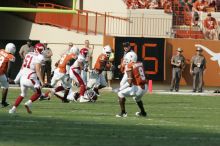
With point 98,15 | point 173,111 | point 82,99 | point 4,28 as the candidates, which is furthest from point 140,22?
point 173,111

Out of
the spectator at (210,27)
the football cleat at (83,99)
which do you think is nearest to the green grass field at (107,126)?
the football cleat at (83,99)

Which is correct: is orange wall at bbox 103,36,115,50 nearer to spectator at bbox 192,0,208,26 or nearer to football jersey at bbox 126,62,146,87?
spectator at bbox 192,0,208,26

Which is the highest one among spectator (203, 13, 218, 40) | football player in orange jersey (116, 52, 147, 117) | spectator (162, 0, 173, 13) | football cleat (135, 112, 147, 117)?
spectator (162, 0, 173, 13)

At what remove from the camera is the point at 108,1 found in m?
36.9

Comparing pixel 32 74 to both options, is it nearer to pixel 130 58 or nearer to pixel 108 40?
pixel 130 58

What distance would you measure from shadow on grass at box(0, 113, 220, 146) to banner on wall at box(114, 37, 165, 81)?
54.3ft

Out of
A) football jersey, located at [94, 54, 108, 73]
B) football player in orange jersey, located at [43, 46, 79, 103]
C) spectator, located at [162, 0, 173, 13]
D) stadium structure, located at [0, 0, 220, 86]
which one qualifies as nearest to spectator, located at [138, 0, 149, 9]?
stadium structure, located at [0, 0, 220, 86]

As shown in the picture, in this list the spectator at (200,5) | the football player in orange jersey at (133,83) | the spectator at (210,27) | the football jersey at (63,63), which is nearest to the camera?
the football player in orange jersey at (133,83)

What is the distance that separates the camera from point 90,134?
14.5m

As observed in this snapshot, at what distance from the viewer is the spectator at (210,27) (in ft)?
117

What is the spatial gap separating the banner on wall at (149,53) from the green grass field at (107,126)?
965cm

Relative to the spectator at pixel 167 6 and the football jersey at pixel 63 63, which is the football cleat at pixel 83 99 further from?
the spectator at pixel 167 6

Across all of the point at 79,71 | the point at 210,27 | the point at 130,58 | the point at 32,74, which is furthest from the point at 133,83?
the point at 210,27

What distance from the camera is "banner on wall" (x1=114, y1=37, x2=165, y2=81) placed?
33.9 m
